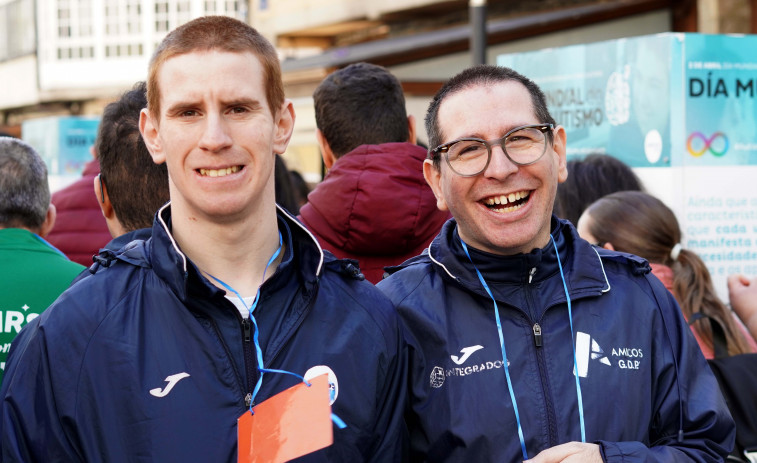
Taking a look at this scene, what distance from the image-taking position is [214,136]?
2492mm

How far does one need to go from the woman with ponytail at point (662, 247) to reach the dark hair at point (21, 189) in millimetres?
2205

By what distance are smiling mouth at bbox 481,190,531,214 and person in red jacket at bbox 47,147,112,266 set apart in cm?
300

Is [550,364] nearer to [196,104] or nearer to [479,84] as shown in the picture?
[479,84]

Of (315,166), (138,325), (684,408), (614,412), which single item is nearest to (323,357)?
(138,325)

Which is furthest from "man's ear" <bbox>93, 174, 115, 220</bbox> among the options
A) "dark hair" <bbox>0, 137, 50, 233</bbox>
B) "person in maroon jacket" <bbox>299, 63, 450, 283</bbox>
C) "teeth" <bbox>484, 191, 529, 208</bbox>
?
"teeth" <bbox>484, 191, 529, 208</bbox>

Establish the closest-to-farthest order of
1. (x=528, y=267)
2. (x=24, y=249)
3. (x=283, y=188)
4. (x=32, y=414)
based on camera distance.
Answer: (x=32, y=414) → (x=528, y=267) → (x=24, y=249) → (x=283, y=188)

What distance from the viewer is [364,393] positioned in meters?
2.54

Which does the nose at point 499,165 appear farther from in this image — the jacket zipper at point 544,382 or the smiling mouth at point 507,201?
the jacket zipper at point 544,382

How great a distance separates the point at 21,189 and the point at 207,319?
6.08ft

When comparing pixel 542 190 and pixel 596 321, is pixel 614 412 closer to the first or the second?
pixel 596 321

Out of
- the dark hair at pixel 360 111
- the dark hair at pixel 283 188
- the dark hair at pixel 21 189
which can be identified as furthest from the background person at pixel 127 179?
the dark hair at pixel 283 188

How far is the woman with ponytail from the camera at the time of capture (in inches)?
153

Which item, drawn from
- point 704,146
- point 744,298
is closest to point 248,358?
point 744,298

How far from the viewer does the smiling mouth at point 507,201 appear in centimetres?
289
